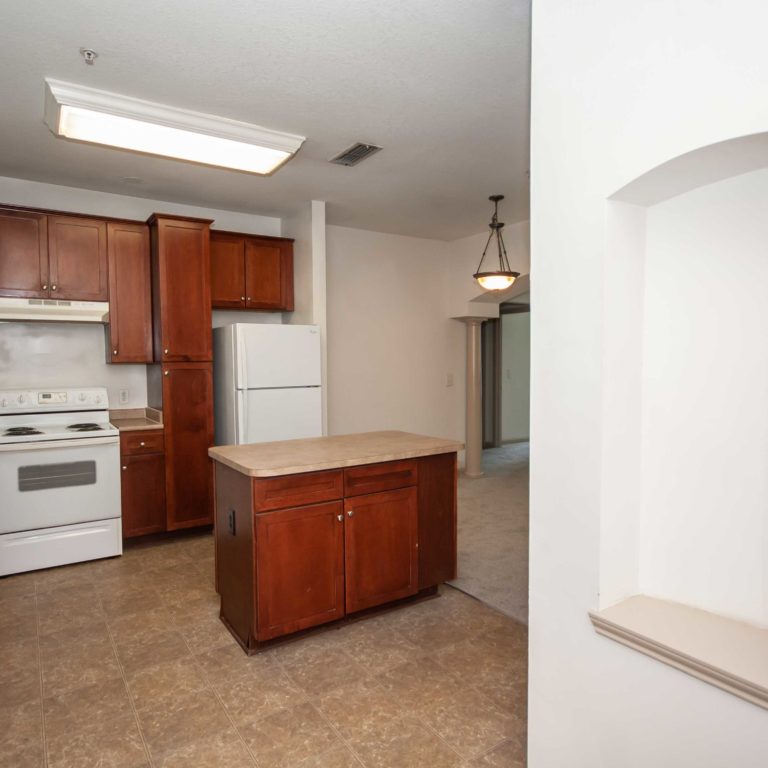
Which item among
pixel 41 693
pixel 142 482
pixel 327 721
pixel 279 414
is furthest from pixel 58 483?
pixel 327 721

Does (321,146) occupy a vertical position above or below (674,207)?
above

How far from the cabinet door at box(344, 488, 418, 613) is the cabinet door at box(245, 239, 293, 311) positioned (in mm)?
2544

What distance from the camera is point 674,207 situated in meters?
1.50

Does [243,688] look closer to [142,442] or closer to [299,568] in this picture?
[299,568]

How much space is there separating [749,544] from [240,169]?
3.14 m

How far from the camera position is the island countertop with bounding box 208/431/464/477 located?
97.9 inches

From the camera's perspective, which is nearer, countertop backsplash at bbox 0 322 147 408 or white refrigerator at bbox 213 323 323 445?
countertop backsplash at bbox 0 322 147 408

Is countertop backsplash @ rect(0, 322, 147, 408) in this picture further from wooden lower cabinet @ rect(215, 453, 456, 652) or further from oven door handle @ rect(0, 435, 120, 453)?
wooden lower cabinet @ rect(215, 453, 456, 652)

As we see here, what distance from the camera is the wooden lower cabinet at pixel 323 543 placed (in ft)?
8.16

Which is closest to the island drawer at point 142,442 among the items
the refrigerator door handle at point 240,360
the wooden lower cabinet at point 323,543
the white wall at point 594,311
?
the refrigerator door handle at point 240,360

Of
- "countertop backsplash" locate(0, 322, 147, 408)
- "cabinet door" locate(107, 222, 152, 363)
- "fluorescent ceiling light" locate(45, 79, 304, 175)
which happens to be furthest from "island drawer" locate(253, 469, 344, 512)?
"countertop backsplash" locate(0, 322, 147, 408)

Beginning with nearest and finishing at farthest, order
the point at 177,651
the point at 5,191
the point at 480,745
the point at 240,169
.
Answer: the point at 480,745 → the point at 177,651 → the point at 240,169 → the point at 5,191

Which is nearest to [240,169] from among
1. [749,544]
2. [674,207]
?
[674,207]

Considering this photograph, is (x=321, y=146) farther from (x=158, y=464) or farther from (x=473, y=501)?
(x=473, y=501)
